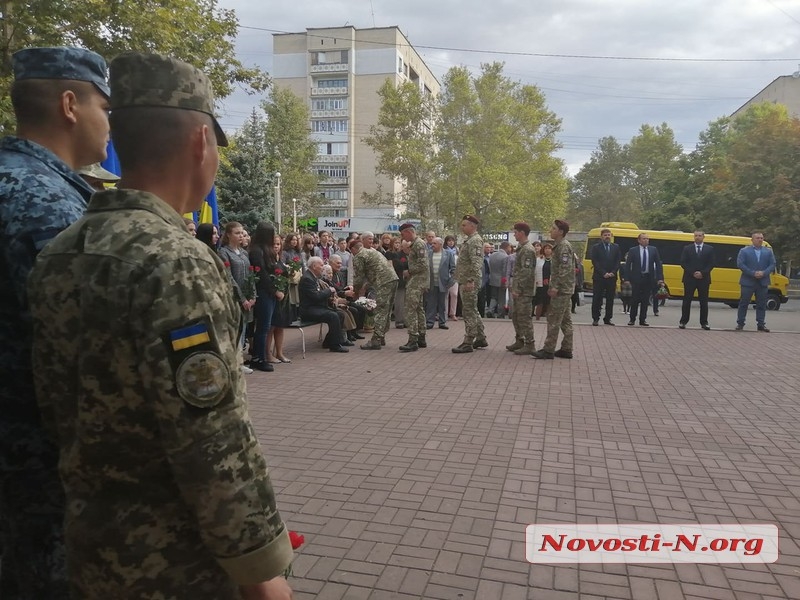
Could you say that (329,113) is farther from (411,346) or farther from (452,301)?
(411,346)

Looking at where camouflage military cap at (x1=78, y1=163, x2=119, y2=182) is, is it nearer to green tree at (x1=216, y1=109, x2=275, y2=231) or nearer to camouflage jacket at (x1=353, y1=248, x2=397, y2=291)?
camouflage jacket at (x1=353, y1=248, x2=397, y2=291)

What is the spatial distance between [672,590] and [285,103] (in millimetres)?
47108

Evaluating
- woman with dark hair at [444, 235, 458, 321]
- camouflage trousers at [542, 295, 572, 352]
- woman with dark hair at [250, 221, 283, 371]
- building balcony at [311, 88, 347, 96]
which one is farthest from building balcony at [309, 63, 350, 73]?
woman with dark hair at [250, 221, 283, 371]

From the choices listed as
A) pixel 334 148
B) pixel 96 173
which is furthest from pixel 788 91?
pixel 96 173

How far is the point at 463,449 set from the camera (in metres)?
5.04

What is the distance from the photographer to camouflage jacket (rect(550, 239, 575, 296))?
9250 mm

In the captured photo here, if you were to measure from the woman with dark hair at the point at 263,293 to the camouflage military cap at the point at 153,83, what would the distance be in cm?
664

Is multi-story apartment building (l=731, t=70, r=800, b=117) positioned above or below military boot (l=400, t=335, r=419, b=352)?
above

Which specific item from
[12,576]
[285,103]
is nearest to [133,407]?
[12,576]

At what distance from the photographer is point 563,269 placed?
9312mm

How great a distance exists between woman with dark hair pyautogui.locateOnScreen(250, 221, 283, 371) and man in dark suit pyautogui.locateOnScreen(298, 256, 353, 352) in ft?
4.80

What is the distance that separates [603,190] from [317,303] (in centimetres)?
7218

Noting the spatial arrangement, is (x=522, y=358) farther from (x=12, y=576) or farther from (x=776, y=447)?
(x=12, y=576)

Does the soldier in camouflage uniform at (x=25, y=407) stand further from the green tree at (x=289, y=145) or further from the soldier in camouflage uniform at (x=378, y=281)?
the green tree at (x=289, y=145)
